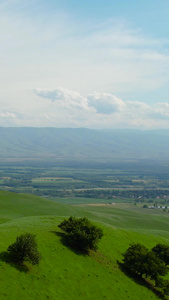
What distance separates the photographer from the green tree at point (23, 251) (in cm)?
4391

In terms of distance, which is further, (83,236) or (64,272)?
(83,236)

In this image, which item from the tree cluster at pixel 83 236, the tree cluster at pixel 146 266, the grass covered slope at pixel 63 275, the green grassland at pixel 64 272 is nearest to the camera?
the grass covered slope at pixel 63 275

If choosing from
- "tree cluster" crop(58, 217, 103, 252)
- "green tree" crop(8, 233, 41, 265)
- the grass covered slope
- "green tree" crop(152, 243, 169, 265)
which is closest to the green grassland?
the grass covered slope

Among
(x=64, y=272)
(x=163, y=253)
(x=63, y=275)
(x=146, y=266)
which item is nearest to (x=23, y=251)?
(x=63, y=275)

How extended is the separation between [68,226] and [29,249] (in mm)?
14709

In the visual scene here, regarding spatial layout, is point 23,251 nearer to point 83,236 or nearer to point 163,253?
point 83,236

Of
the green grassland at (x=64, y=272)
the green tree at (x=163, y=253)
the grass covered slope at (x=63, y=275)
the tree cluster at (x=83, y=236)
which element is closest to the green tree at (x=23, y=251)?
the green grassland at (x=64, y=272)

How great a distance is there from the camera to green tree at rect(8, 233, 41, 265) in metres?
43.9

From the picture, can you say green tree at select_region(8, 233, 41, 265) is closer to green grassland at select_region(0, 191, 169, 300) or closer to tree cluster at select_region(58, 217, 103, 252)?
green grassland at select_region(0, 191, 169, 300)

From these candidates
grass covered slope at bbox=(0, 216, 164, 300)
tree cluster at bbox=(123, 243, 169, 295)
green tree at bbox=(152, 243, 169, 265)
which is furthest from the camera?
green tree at bbox=(152, 243, 169, 265)

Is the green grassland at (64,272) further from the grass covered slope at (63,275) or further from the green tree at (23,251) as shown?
the green tree at (23,251)

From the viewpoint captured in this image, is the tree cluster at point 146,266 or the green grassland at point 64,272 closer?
the green grassland at point 64,272

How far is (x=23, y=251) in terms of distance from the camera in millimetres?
43938

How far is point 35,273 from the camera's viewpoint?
44094 mm
